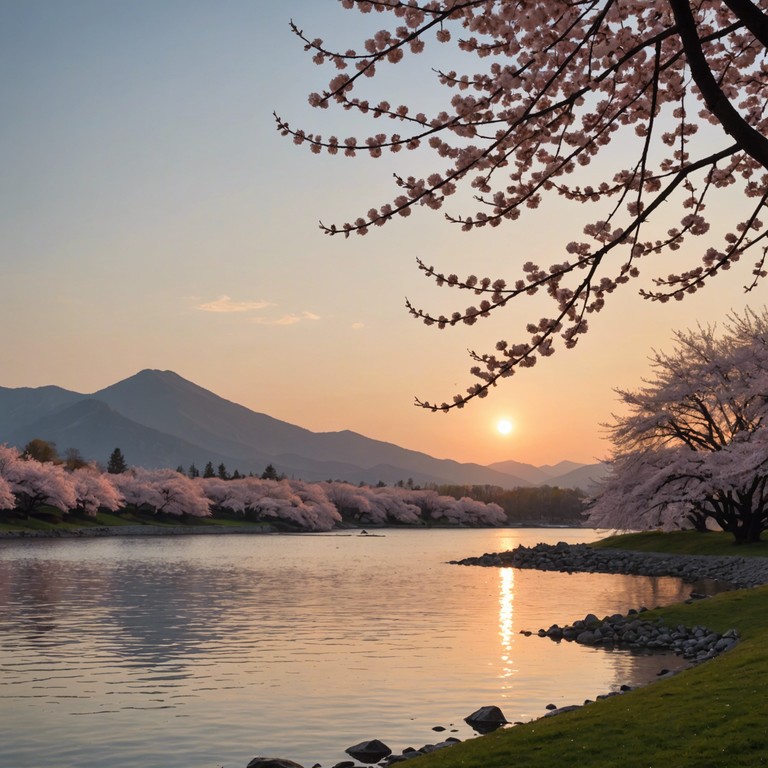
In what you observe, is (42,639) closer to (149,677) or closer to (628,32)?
(149,677)

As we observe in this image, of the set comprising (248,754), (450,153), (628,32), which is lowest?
(248,754)

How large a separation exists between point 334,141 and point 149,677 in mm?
15651

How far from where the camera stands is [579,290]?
856 centimetres

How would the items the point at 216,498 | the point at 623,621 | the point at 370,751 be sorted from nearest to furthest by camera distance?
the point at 370,751
the point at 623,621
the point at 216,498

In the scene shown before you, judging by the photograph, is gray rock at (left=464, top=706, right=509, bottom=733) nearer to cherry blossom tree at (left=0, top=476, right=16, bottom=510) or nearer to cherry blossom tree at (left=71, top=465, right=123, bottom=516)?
cherry blossom tree at (left=0, top=476, right=16, bottom=510)

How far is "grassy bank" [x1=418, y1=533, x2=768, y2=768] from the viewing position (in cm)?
1088

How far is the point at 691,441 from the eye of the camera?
5172cm

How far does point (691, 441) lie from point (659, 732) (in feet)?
138

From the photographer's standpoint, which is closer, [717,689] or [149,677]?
[717,689]

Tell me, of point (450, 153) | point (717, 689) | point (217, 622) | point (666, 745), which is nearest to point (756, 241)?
point (450, 153)

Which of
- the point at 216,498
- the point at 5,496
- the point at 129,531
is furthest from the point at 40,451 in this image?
the point at 5,496

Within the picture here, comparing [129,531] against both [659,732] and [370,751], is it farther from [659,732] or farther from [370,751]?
[659,732]

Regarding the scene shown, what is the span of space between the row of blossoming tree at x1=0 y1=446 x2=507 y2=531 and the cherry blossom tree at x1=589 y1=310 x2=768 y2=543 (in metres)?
56.3

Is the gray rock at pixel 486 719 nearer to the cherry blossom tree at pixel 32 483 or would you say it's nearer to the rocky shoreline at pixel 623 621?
the rocky shoreline at pixel 623 621
